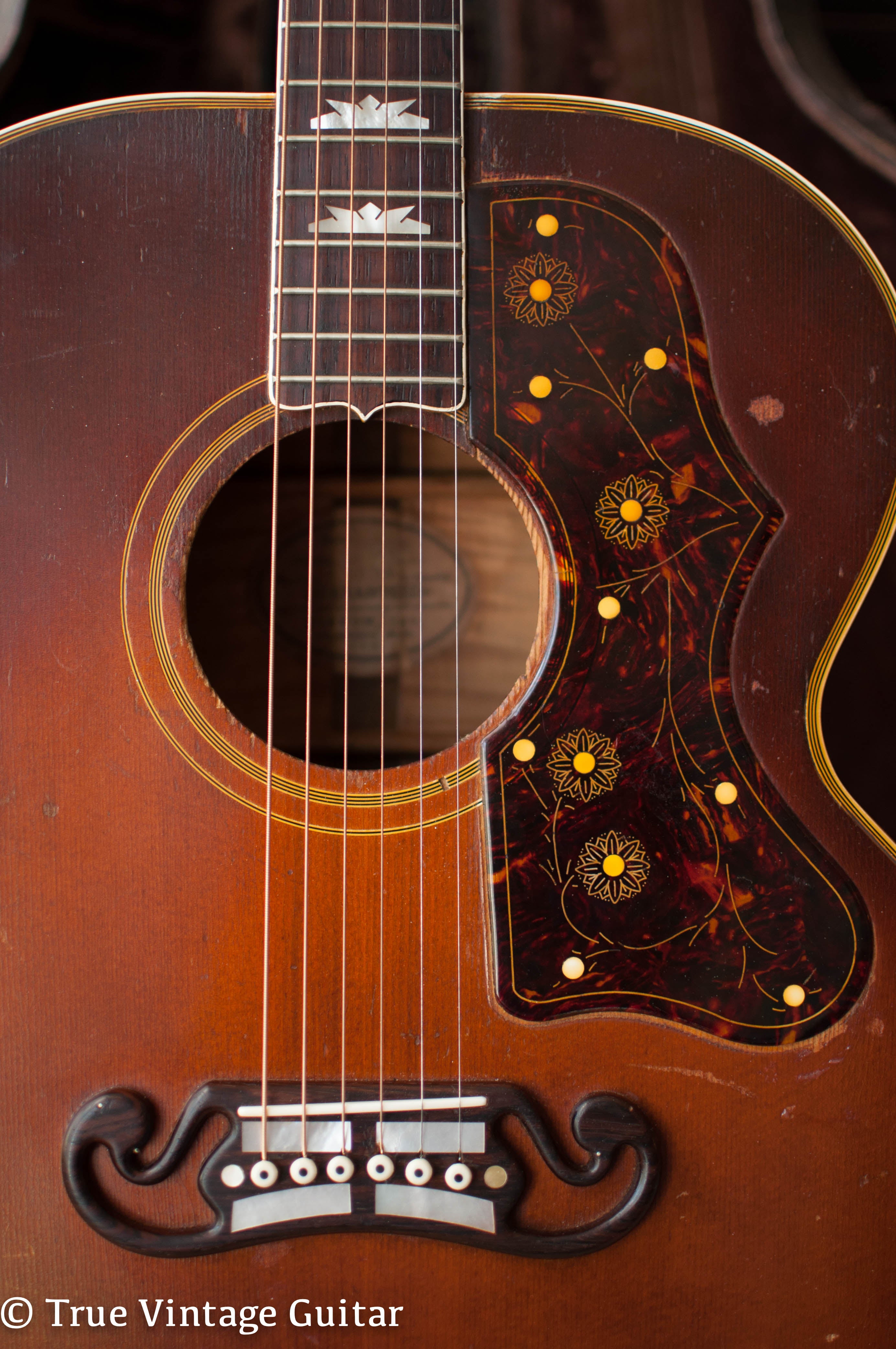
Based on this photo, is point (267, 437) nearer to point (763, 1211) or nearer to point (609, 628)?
point (609, 628)

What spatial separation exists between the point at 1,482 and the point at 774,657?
1.92 ft

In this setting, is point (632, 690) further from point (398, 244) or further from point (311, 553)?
point (398, 244)

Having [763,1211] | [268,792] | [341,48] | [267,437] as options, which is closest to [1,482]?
[267,437]

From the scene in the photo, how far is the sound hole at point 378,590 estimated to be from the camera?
823mm

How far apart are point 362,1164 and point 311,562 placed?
42cm

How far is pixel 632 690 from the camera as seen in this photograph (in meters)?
0.61

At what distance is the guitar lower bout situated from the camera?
0.56 m

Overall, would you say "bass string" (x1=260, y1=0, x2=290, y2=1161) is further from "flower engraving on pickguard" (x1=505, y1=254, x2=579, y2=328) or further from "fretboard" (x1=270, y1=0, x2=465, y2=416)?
"flower engraving on pickguard" (x1=505, y1=254, x2=579, y2=328)

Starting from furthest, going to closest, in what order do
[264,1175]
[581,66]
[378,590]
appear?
[378,590] < [581,66] < [264,1175]

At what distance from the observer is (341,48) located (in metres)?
0.63

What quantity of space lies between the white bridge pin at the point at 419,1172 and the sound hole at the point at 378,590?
1.18ft

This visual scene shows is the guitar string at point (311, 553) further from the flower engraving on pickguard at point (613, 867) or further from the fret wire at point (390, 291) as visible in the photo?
the flower engraving on pickguard at point (613, 867)

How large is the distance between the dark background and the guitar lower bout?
35 centimetres

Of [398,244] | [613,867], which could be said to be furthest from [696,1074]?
[398,244]
